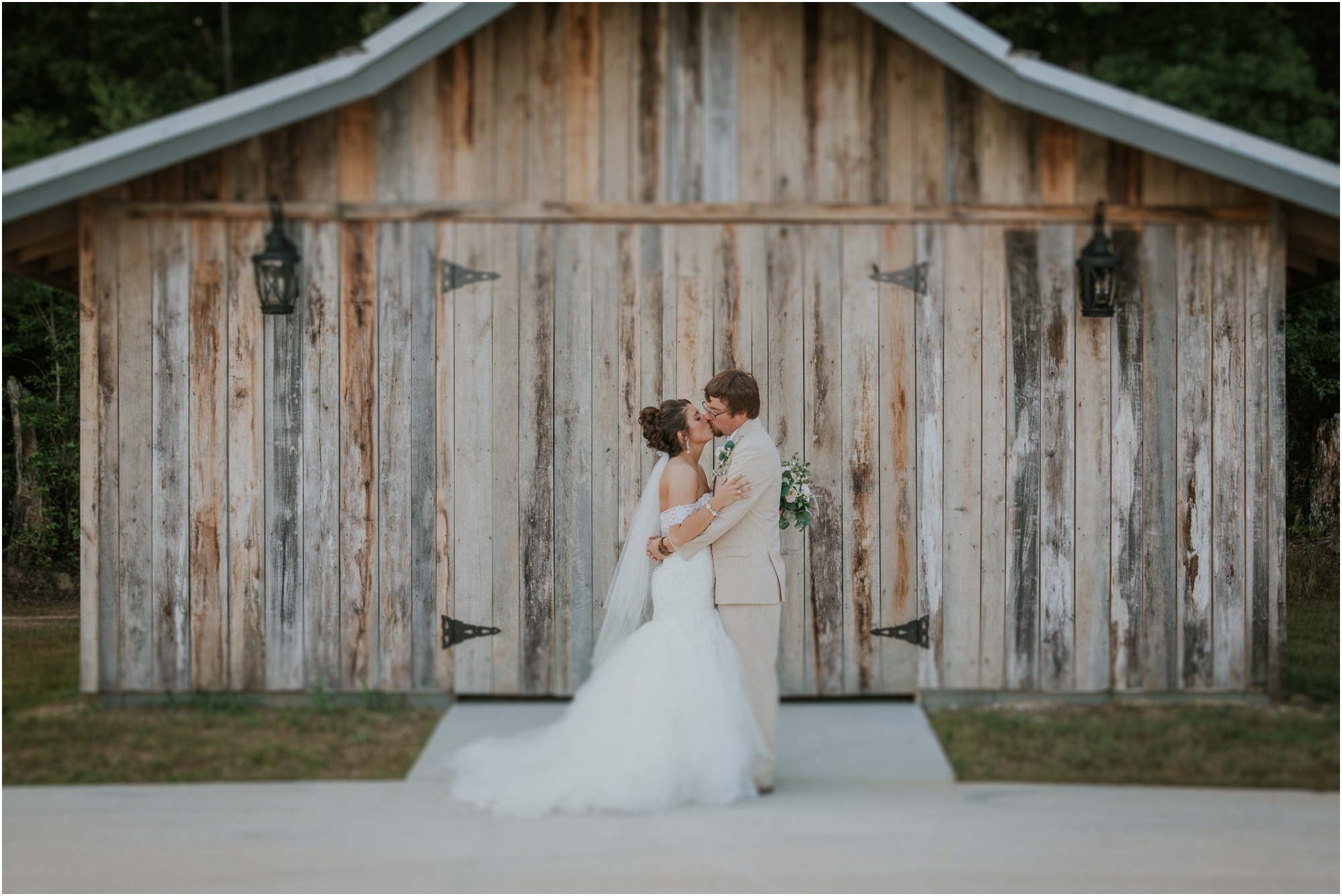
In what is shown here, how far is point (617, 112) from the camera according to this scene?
5.26 metres

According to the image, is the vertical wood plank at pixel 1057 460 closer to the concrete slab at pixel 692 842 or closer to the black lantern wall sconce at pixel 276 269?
the concrete slab at pixel 692 842

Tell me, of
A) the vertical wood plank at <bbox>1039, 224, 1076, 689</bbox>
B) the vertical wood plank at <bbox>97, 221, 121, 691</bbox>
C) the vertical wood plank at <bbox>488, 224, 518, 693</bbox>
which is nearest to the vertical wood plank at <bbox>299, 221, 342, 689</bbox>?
the vertical wood plank at <bbox>488, 224, 518, 693</bbox>

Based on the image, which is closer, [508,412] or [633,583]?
[633,583]

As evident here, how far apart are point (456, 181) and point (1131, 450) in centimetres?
363

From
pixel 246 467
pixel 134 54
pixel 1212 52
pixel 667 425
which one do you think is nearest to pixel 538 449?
pixel 667 425

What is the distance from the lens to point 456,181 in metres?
5.27

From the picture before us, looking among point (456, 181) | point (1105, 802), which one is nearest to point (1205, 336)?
point (1105, 802)

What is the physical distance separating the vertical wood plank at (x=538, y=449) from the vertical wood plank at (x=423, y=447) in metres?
0.36

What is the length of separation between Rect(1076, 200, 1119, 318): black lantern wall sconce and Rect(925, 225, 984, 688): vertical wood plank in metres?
0.50

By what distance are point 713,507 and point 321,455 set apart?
87.5 inches

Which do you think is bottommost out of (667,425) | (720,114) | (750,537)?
(750,537)

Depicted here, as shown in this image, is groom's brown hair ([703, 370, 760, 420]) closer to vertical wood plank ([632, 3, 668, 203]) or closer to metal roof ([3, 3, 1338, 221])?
vertical wood plank ([632, 3, 668, 203])

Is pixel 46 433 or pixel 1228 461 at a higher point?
pixel 46 433

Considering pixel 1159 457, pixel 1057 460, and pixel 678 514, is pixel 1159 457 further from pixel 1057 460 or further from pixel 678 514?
pixel 678 514
